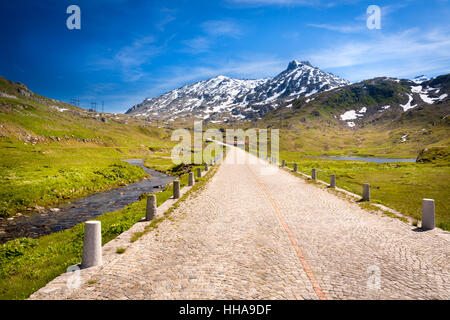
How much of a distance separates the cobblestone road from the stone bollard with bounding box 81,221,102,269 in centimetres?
36

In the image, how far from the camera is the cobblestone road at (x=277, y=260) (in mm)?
5801

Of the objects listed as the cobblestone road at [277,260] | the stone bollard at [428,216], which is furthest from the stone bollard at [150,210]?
the stone bollard at [428,216]

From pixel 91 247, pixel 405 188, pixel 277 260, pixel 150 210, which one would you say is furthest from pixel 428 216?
pixel 405 188

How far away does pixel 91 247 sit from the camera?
7.18 m

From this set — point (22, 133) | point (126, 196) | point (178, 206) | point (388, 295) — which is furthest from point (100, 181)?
point (22, 133)

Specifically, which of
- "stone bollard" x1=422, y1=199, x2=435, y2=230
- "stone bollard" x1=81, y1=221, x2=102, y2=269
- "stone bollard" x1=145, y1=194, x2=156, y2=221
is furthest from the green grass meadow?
"stone bollard" x1=81, y1=221, x2=102, y2=269

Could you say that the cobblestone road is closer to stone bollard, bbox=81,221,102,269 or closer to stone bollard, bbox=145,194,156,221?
stone bollard, bbox=81,221,102,269

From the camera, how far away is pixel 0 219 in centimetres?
1806

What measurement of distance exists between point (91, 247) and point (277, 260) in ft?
17.6

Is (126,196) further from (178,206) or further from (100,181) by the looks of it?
(178,206)

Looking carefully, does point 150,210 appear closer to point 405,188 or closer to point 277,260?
point 277,260
